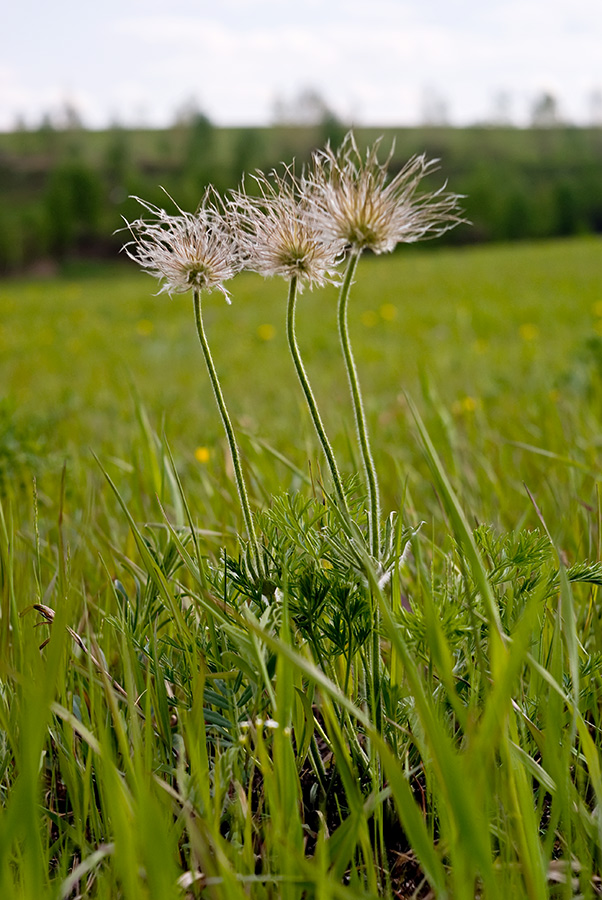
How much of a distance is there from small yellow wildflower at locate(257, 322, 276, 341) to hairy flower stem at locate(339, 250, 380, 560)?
21.9 ft

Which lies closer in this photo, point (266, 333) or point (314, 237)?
point (314, 237)

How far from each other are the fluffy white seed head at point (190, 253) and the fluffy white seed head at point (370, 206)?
0.15 meters

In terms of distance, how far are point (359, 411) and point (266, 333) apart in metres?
6.85

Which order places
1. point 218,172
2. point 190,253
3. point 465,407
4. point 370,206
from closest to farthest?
point 370,206
point 190,253
point 465,407
point 218,172

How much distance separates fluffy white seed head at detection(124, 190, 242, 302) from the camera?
1100 mm

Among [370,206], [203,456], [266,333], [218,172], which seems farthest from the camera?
[218,172]

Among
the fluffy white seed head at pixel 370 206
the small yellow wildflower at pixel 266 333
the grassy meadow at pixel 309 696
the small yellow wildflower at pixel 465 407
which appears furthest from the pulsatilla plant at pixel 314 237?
the small yellow wildflower at pixel 266 333

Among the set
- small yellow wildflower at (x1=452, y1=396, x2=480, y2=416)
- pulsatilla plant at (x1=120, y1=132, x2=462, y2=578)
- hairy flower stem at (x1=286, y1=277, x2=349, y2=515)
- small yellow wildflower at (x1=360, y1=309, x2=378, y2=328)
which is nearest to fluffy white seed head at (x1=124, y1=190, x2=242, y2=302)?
pulsatilla plant at (x1=120, y1=132, x2=462, y2=578)

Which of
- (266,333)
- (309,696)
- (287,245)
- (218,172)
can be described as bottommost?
(309,696)

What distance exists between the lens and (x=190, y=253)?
43.4 inches

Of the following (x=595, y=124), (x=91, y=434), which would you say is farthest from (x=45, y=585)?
(x=595, y=124)

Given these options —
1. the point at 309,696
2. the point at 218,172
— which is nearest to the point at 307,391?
the point at 309,696

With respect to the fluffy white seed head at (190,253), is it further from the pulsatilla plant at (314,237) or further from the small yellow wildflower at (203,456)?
the small yellow wildflower at (203,456)

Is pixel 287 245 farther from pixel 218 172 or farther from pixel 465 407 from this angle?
pixel 218 172
